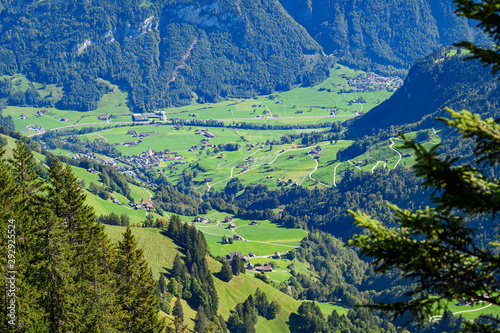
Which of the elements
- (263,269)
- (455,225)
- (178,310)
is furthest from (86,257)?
(263,269)

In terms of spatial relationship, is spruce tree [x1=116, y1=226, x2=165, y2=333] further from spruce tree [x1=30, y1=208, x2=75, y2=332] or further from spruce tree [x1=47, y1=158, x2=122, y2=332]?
spruce tree [x1=30, y1=208, x2=75, y2=332]

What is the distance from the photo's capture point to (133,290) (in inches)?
1551

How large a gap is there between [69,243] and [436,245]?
113 feet

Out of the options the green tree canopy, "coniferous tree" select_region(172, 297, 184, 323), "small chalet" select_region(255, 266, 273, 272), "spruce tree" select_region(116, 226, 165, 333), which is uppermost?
the green tree canopy

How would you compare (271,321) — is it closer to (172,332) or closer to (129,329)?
(172,332)

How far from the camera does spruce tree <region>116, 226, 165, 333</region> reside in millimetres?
39562

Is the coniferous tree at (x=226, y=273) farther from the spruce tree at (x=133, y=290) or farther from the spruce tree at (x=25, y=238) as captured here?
the spruce tree at (x=25, y=238)

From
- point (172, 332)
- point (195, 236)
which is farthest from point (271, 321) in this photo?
point (172, 332)

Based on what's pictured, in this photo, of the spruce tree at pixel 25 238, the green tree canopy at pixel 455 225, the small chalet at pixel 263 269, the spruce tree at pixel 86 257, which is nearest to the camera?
the green tree canopy at pixel 455 225

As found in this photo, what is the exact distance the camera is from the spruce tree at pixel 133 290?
39562 millimetres

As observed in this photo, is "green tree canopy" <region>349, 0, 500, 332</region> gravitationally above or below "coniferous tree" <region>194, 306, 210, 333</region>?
above

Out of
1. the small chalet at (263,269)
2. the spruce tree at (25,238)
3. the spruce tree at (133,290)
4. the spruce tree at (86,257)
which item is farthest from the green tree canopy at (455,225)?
the small chalet at (263,269)

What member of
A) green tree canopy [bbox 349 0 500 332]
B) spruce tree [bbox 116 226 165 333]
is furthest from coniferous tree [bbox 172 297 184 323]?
green tree canopy [bbox 349 0 500 332]

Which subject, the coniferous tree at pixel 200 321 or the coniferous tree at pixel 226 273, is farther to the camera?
the coniferous tree at pixel 226 273
